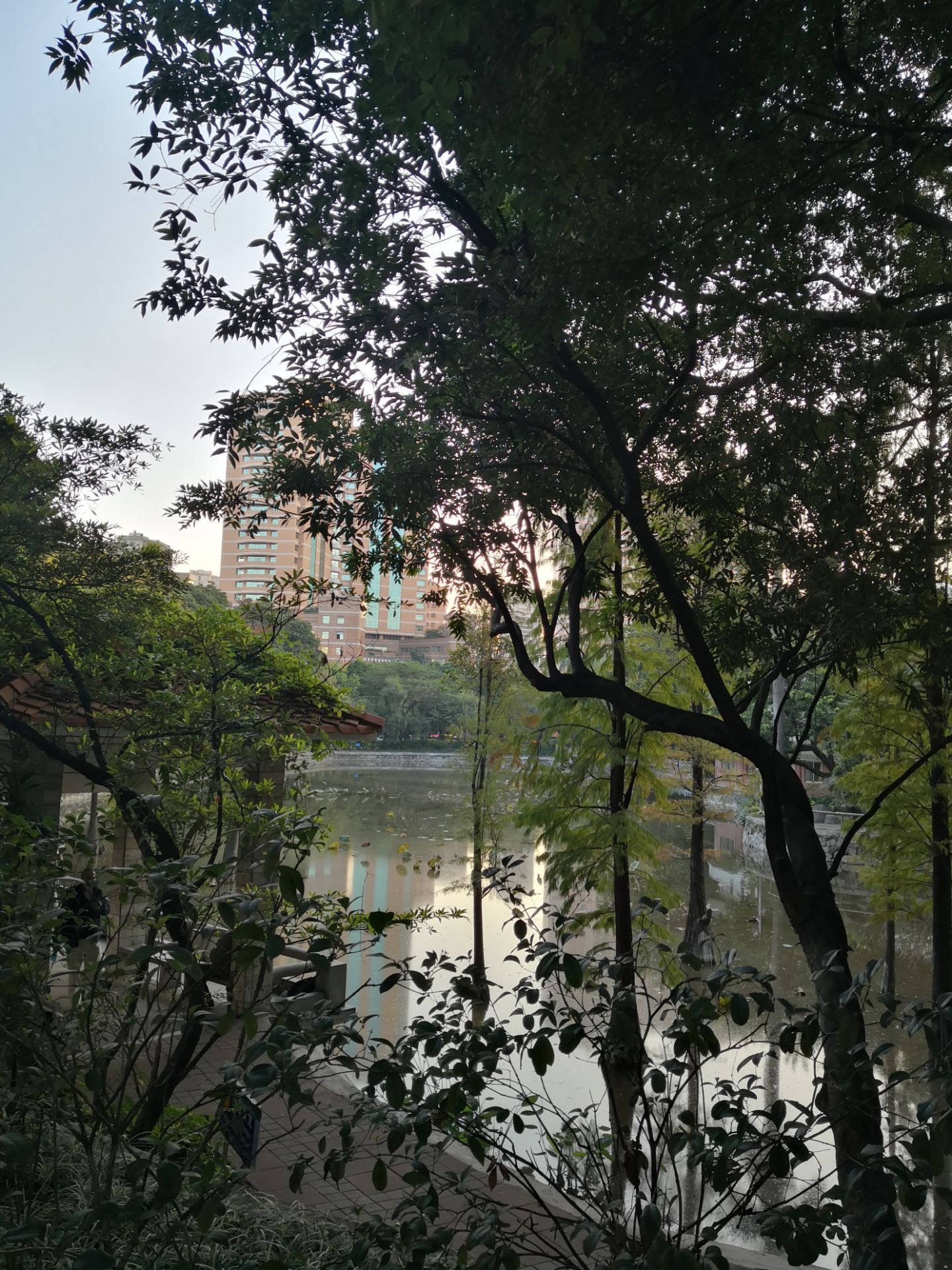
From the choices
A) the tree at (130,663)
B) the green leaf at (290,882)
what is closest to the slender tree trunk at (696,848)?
the tree at (130,663)

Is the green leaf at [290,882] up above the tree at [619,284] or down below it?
Answer: below

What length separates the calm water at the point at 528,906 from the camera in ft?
28.2

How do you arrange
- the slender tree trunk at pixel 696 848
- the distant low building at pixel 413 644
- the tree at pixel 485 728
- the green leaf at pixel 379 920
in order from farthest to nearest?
the distant low building at pixel 413 644, the slender tree trunk at pixel 696 848, the tree at pixel 485 728, the green leaf at pixel 379 920

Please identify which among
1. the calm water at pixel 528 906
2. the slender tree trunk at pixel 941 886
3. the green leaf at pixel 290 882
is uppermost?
the green leaf at pixel 290 882

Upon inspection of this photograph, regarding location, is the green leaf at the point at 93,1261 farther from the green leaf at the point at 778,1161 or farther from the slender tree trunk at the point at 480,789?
the slender tree trunk at the point at 480,789

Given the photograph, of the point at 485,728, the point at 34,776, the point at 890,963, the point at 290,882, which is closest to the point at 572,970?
the point at 290,882

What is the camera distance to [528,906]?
4227 mm

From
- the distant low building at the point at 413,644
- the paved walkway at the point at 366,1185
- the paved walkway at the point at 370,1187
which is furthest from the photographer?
the distant low building at the point at 413,644

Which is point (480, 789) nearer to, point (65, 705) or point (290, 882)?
point (65, 705)

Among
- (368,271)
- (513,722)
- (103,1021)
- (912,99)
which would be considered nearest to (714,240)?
(912,99)

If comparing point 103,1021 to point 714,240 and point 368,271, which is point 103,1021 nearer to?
point 368,271

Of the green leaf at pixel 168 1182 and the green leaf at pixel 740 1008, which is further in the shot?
the green leaf at pixel 740 1008

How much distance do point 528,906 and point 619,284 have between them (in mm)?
2647

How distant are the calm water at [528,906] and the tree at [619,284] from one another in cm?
180
